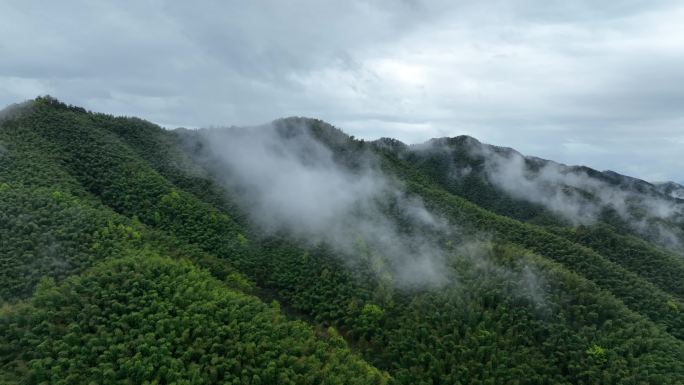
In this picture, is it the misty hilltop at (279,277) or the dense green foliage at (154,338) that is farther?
the misty hilltop at (279,277)

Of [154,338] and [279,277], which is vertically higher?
[154,338]

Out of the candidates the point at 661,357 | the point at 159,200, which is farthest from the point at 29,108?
the point at 661,357

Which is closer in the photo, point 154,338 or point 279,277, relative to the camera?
point 154,338

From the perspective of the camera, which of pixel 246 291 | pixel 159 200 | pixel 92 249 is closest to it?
pixel 92 249

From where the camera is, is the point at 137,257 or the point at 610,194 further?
the point at 610,194

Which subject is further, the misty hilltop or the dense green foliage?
the misty hilltop

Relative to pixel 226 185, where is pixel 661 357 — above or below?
below

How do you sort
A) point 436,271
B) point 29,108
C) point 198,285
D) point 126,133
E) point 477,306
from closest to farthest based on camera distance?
point 198,285 < point 477,306 < point 436,271 < point 29,108 < point 126,133

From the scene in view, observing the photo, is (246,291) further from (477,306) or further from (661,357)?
(661,357)
